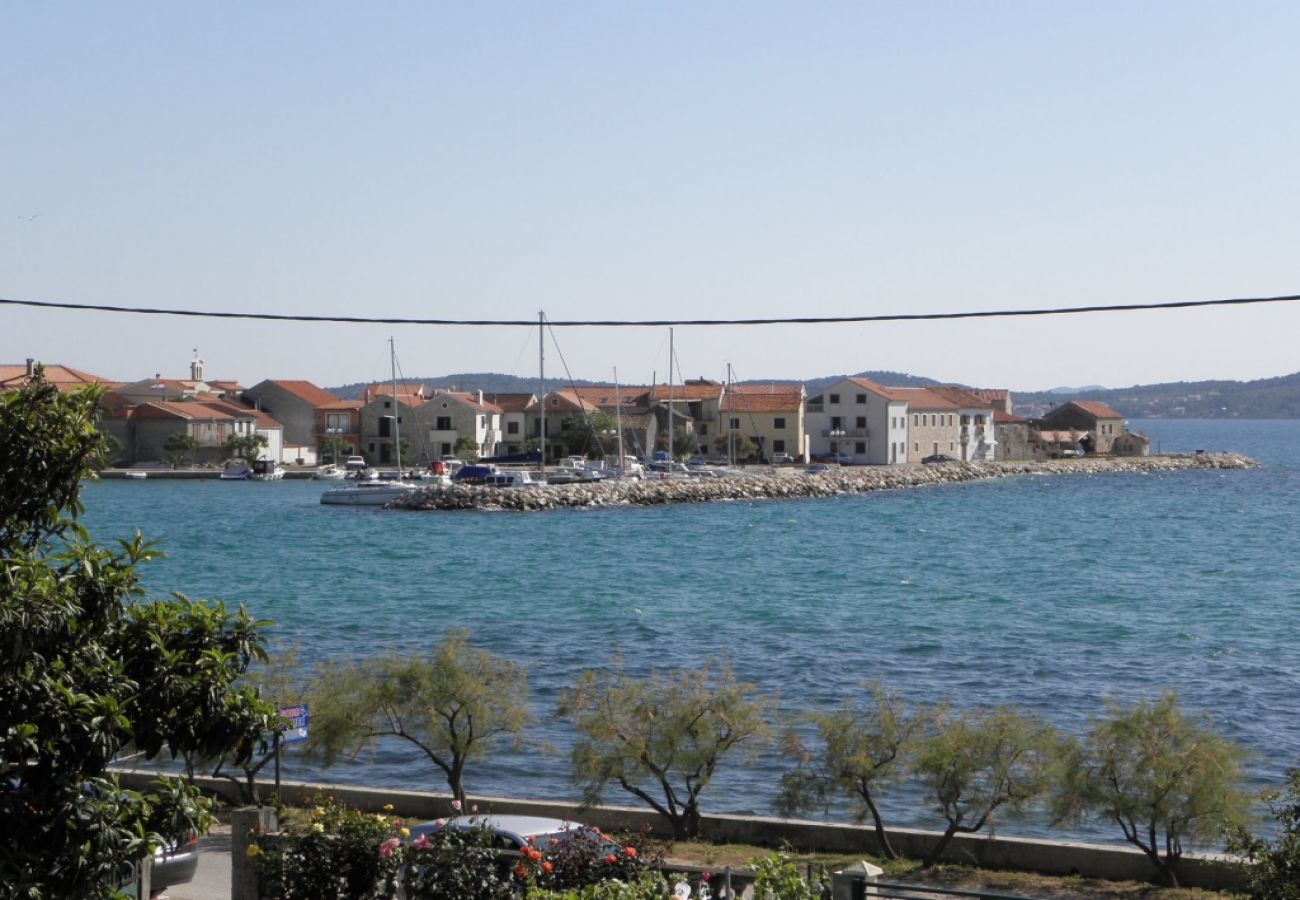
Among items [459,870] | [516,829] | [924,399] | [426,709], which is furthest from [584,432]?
[459,870]

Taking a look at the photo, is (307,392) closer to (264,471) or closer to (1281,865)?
(264,471)

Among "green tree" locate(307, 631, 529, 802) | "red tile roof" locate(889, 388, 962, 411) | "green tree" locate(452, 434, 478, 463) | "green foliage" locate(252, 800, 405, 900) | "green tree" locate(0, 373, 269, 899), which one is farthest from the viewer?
"red tile roof" locate(889, 388, 962, 411)

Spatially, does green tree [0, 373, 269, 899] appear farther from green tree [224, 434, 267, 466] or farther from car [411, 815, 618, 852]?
green tree [224, 434, 267, 466]

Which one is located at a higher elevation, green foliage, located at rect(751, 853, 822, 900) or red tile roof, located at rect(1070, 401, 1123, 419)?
red tile roof, located at rect(1070, 401, 1123, 419)

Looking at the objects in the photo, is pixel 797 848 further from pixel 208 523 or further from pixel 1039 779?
pixel 208 523

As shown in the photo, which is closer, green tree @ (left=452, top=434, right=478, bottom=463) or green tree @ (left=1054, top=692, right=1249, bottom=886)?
green tree @ (left=1054, top=692, right=1249, bottom=886)

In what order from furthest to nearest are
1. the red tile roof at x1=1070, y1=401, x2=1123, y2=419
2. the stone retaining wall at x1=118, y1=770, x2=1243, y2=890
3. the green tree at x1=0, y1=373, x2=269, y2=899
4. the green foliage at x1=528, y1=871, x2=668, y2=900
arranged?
the red tile roof at x1=1070, y1=401, x2=1123, y2=419, the stone retaining wall at x1=118, y1=770, x2=1243, y2=890, the green foliage at x1=528, y1=871, x2=668, y2=900, the green tree at x1=0, y1=373, x2=269, y2=899

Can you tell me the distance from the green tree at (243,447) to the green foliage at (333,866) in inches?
4453

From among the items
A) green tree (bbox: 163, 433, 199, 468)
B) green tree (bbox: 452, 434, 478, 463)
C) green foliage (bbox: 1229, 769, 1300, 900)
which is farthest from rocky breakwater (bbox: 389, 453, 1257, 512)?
green foliage (bbox: 1229, 769, 1300, 900)

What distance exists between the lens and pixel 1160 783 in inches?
711

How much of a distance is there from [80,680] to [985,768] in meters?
13.5

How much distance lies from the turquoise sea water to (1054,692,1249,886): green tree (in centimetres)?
251

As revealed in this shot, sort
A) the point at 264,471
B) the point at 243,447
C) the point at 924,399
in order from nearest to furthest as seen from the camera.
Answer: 1. the point at 264,471
2. the point at 243,447
3. the point at 924,399

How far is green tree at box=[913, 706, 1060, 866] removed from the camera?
19047 mm
